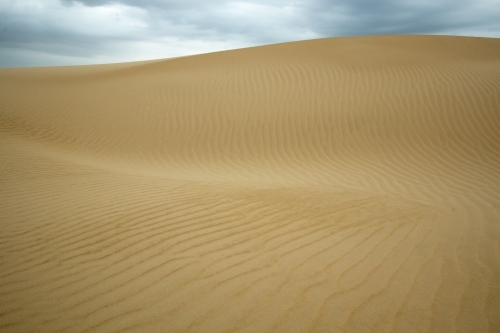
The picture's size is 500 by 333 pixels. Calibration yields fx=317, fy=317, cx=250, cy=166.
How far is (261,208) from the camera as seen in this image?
422 centimetres

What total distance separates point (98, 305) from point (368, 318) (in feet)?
6.37

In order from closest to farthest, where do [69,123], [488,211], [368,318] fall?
[368,318]
[488,211]
[69,123]

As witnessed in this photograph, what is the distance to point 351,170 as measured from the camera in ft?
23.1

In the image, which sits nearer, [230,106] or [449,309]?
[449,309]

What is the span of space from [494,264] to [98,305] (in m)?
3.42

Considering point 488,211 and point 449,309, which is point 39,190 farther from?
point 488,211

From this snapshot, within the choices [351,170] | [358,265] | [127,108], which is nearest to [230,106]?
[127,108]

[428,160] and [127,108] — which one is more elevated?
[127,108]

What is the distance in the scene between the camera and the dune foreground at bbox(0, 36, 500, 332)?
7.63 feet

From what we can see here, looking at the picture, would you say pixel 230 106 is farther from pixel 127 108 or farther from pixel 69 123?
pixel 69 123

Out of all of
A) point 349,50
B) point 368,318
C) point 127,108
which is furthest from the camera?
point 349,50

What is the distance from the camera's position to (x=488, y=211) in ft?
14.7

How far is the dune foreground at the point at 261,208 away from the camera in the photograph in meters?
2.32

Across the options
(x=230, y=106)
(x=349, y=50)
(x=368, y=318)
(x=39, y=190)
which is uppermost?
(x=349, y=50)
